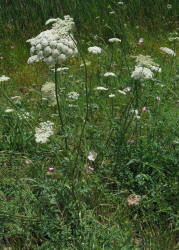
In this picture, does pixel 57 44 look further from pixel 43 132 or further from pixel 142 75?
pixel 142 75

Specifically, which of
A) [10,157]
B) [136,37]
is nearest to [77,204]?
[10,157]

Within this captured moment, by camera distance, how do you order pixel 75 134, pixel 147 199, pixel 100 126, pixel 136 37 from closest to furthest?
pixel 147 199
pixel 75 134
pixel 100 126
pixel 136 37

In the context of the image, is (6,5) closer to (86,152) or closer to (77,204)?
(86,152)

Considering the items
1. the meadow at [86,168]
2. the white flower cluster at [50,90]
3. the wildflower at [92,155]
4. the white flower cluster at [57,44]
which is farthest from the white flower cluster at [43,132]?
the wildflower at [92,155]

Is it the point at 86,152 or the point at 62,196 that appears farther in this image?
the point at 86,152

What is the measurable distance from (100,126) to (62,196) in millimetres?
1165

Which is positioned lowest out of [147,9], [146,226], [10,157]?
[146,226]

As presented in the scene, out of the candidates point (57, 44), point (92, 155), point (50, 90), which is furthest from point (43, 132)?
point (92, 155)

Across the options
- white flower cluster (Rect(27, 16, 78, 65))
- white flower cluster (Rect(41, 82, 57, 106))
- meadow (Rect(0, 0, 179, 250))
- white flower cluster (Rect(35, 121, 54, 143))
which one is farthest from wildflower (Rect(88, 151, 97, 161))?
white flower cluster (Rect(27, 16, 78, 65))

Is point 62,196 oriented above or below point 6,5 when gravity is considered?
below

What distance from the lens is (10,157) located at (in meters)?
2.43

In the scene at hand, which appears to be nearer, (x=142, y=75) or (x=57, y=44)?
(x=57, y=44)

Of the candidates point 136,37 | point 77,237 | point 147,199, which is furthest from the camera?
point 136,37

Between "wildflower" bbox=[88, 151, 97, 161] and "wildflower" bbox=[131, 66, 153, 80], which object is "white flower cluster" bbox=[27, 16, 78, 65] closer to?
"wildflower" bbox=[131, 66, 153, 80]
